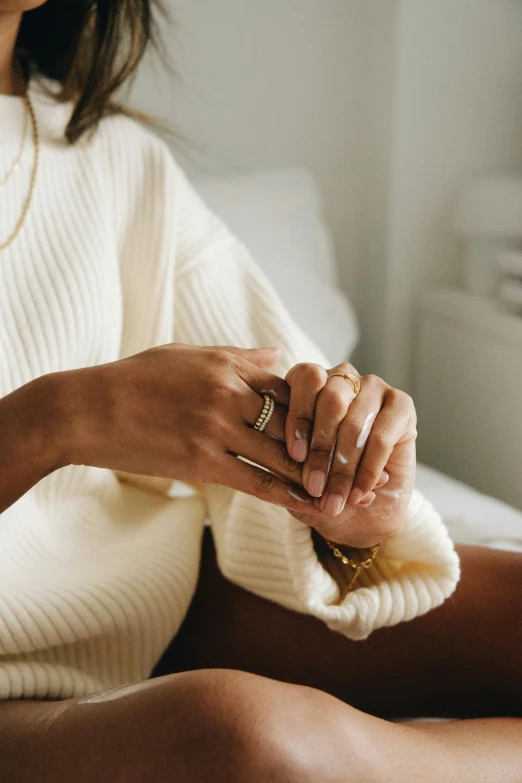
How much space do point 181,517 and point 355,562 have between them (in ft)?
0.71

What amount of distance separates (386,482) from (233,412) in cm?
17

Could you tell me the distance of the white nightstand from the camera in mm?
1331

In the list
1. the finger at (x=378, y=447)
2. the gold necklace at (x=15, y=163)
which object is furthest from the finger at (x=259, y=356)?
the gold necklace at (x=15, y=163)

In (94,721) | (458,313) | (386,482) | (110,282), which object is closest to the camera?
(94,721)

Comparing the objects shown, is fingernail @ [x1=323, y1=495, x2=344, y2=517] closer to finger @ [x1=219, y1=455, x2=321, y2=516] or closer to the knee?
finger @ [x1=219, y1=455, x2=321, y2=516]

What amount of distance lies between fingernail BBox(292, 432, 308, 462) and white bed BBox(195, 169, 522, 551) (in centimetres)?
67

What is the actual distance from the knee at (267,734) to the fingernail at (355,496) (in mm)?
142

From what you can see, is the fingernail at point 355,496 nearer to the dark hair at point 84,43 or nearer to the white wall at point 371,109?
the dark hair at point 84,43

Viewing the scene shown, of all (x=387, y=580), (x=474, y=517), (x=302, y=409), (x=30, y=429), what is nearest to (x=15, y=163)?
(x=30, y=429)

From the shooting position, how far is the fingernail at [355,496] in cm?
59

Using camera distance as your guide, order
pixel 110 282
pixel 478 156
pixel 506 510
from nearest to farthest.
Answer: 1. pixel 110 282
2. pixel 506 510
3. pixel 478 156

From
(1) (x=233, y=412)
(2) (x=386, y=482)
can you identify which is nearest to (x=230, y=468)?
(1) (x=233, y=412)

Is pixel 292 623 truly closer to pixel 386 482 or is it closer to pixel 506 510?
pixel 386 482

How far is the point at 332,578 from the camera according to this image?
72cm
